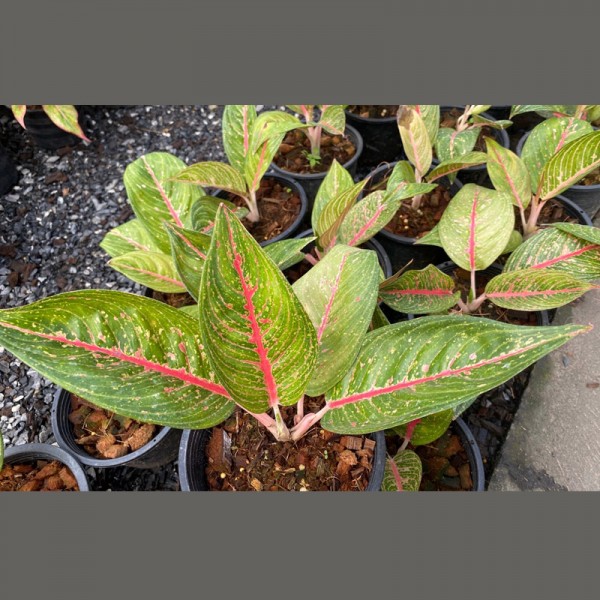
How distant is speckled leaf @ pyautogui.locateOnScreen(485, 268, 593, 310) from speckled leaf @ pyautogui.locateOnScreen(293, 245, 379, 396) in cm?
50

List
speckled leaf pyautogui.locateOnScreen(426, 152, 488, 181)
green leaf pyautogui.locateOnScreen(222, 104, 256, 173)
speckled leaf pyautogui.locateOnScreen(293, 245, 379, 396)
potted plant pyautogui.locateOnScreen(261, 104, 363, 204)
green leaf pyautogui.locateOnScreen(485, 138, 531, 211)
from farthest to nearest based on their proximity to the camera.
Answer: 1. potted plant pyautogui.locateOnScreen(261, 104, 363, 204)
2. green leaf pyautogui.locateOnScreen(222, 104, 256, 173)
3. green leaf pyautogui.locateOnScreen(485, 138, 531, 211)
4. speckled leaf pyautogui.locateOnScreen(426, 152, 488, 181)
5. speckled leaf pyautogui.locateOnScreen(293, 245, 379, 396)

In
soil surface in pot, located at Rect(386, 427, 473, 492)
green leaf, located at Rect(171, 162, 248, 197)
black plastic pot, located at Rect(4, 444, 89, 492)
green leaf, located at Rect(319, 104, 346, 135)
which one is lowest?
soil surface in pot, located at Rect(386, 427, 473, 492)

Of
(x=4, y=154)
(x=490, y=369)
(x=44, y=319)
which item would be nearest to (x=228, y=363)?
(x=44, y=319)

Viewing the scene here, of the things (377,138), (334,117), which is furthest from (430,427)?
(377,138)

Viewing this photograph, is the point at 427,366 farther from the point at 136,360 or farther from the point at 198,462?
the point at 198,462

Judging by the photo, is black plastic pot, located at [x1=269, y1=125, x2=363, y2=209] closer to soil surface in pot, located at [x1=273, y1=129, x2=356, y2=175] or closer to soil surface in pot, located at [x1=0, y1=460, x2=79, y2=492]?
soil surface in pot, located at [x1=273, y1=129, x2=356, y2=175]

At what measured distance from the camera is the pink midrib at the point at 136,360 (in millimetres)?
673

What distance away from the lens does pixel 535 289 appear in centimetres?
120

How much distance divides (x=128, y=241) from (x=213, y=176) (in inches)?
12.6

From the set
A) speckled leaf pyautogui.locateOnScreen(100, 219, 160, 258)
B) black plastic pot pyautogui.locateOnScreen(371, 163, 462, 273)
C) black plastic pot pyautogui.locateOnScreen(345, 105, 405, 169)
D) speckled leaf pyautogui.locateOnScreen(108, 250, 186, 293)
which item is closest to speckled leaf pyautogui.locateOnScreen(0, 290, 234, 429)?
speckled leaf pyautogui.locateOnScreen(108, 250, 186, 293)

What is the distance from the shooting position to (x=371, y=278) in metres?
0.86

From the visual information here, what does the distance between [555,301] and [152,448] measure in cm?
103

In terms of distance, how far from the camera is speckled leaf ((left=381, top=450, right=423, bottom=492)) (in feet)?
3.70

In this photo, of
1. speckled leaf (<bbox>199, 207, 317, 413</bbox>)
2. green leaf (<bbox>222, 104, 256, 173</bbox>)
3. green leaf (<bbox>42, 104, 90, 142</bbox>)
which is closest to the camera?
speckled leaf (<bbox>199, 207, 317, 413</bbox>)
